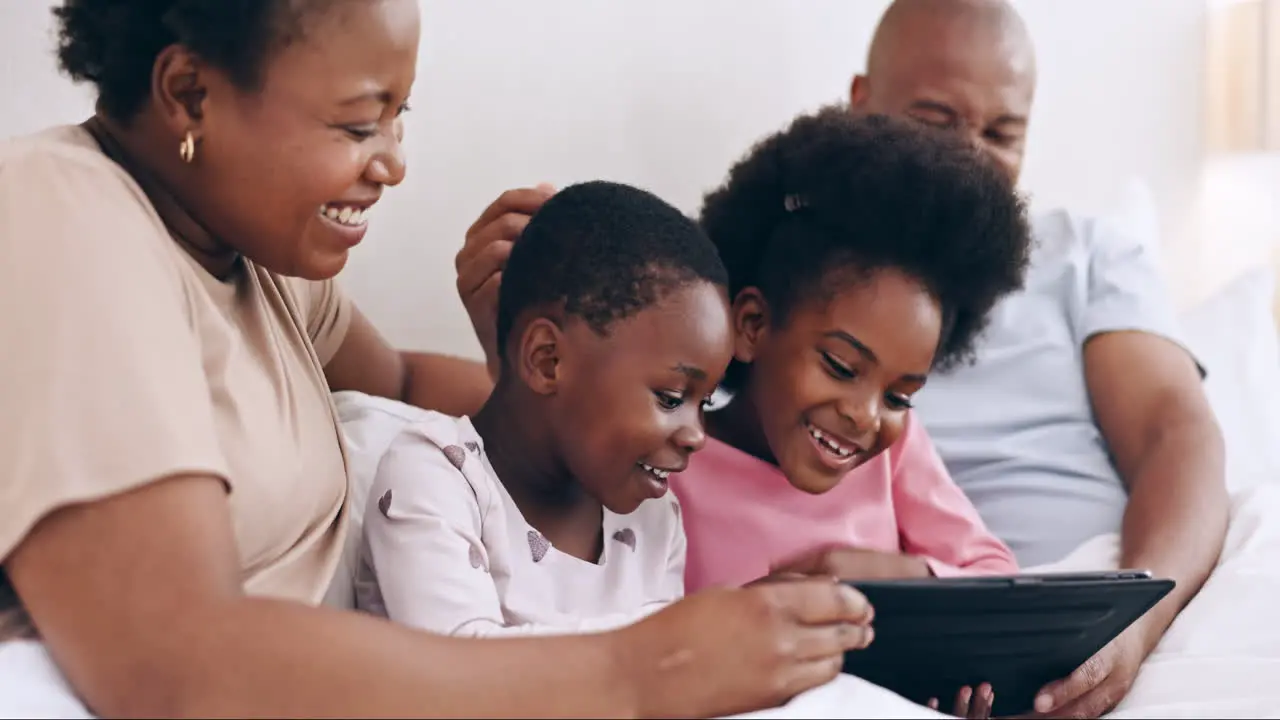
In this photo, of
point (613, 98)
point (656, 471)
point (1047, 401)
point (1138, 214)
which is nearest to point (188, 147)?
point (656, 471)

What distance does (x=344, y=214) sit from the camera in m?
1.08

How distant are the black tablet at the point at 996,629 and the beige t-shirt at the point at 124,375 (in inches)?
18.3

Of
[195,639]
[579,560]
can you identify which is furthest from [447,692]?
[579,560]

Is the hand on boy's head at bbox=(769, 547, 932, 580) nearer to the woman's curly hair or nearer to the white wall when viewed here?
the woman's curly hair

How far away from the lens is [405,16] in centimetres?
105

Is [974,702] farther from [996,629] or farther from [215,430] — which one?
[215,430]

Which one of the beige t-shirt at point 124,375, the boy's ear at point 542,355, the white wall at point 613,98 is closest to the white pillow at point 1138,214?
the white wall at point 613,98

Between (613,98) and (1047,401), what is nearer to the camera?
(1047,401)

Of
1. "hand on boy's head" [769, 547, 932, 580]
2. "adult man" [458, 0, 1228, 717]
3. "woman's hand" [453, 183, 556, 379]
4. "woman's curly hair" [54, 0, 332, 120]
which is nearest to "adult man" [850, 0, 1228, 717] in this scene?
"adult man" [458, 0, 1228, 717]

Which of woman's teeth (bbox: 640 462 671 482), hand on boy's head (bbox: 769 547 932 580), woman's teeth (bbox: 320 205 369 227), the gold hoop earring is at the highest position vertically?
the gold hoop earring

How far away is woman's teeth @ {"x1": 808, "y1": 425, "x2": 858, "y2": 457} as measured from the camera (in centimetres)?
132

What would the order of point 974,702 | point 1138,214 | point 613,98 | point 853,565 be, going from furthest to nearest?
point 1138,214
point 613,98
point 853,565
point 974,702

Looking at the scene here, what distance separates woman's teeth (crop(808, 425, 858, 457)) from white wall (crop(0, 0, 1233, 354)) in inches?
29.6

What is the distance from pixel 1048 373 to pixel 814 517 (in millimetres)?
567
